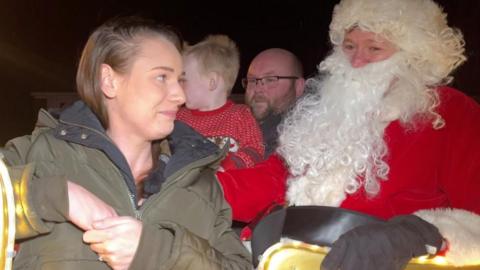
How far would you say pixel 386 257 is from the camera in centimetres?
189

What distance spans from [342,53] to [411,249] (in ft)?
4.12

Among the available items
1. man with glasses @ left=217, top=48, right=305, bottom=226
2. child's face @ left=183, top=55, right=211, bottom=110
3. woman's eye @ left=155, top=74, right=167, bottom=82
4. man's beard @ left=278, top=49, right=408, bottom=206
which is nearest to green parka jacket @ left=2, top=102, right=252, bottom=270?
woman's eye @ left=155, top=74, right=167, bottom=82

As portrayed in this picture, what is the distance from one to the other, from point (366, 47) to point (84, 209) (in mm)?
1693

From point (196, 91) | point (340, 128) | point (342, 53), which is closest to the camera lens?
point (340, 128)

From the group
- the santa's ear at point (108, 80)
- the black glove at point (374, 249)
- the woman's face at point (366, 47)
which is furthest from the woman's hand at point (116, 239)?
the woman's face at point (366, 47)

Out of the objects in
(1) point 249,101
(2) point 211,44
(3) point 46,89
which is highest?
(2) point 211,44

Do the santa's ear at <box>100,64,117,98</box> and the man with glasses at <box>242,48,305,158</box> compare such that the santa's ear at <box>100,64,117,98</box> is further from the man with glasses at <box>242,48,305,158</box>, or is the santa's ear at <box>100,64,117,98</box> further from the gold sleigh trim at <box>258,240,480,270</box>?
the man with glasses at <box>242,48,305,158</box>

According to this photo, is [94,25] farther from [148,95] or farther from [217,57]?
[148,95]

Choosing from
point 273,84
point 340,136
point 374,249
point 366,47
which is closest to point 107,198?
point 374,249

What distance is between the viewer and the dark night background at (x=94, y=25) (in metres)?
12.6

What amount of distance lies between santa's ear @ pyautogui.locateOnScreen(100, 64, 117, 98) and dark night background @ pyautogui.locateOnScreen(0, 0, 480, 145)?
10.7 m

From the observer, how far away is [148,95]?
1889mm

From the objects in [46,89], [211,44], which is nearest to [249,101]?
[211,44]

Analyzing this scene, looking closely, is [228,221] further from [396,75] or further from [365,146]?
[396,75]
